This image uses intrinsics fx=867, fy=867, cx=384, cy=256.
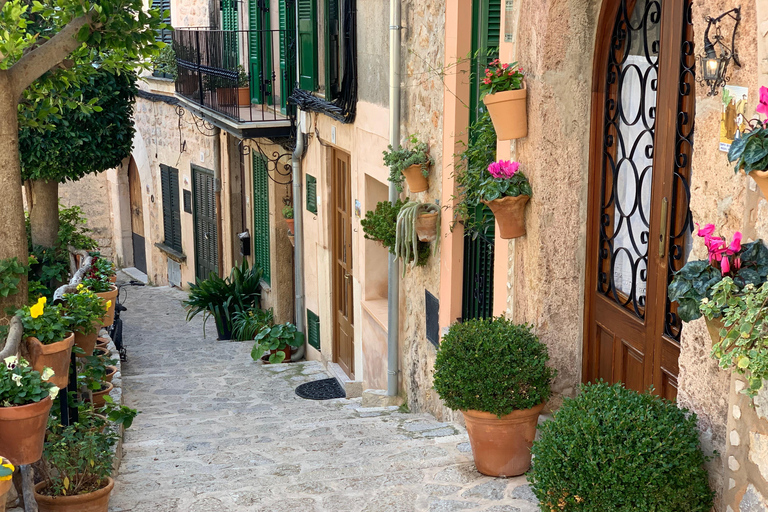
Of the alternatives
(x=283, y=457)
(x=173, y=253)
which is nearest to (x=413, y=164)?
(x=283, y=457)

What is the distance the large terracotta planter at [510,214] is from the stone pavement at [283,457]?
1.34 metres

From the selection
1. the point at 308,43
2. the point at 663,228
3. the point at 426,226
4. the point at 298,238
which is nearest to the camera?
the point at 663,228

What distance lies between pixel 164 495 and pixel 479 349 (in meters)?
1.89

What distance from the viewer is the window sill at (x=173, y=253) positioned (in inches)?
621

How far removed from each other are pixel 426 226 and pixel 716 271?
3551mm

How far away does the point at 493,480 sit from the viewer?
15.3 ft

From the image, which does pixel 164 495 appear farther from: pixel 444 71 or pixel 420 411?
pixel 444 71

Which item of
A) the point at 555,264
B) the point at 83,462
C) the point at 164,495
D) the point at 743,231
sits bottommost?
the point at 164,495

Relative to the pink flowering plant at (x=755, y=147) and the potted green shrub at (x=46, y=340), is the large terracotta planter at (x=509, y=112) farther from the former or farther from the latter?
the potted green shrub at (x=46, y=340)

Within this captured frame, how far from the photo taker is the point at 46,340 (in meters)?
4.63

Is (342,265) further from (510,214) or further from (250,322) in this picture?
(510,214)

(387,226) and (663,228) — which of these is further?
(387,226)

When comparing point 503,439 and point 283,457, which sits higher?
point 503,439

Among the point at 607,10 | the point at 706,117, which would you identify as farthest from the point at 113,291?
the point at 706,117
